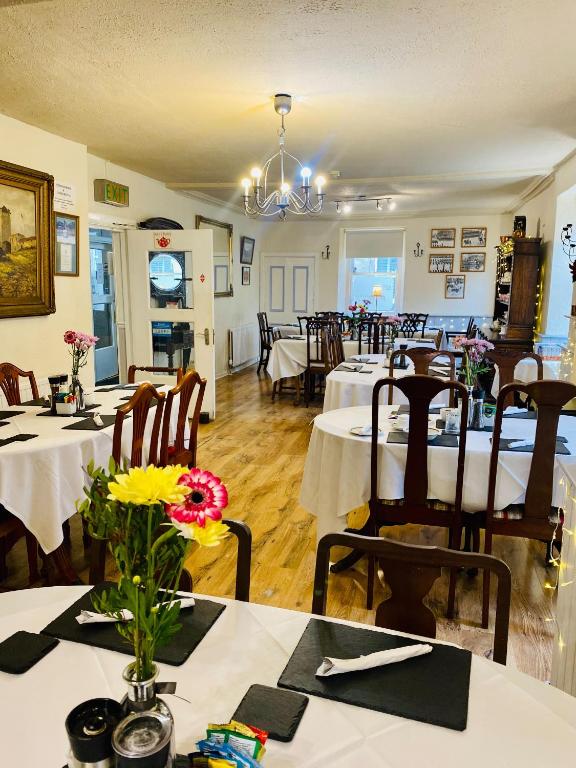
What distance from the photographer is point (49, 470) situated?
2.49 meters

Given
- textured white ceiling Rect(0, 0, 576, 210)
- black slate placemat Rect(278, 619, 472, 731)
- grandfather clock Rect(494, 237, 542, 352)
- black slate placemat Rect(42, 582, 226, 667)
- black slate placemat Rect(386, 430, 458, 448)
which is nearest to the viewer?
black slate placemat Rect(278, 619, 472, 731)

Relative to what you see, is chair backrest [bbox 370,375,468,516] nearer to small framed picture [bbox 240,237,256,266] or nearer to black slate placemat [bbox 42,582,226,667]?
black slate placemat [bbox 42,582,226,667]

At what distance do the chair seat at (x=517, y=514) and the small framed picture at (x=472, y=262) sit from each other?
7174mm

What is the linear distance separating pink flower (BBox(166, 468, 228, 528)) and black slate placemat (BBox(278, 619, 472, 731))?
1.54 ft

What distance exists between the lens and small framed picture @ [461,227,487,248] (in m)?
8.82

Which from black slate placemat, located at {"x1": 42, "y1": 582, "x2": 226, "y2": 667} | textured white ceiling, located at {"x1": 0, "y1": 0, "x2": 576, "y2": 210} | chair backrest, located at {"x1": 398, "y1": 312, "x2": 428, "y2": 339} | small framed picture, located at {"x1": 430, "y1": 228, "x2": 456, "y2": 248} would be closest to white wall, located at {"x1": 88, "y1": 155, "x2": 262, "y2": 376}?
textured white ceiling, located at {"x1": 0, "y1": 0, "x2": 576, "y2": 210}

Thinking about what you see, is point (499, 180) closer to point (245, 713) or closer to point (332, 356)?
point (332, 356)

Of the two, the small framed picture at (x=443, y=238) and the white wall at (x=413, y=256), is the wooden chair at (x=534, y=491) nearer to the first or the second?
the white wall at (x=413, y=256)

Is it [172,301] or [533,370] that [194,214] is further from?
[533,370]

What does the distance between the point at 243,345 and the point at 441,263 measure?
3.50 meters

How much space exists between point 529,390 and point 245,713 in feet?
5.33

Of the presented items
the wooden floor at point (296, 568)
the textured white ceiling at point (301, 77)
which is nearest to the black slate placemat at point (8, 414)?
the wooden floor at point (296, 568)

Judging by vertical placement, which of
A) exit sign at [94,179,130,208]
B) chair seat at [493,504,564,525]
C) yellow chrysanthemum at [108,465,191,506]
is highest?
exit sign at [94,179,130,208]

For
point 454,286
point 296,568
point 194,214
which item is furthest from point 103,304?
point 454,286
